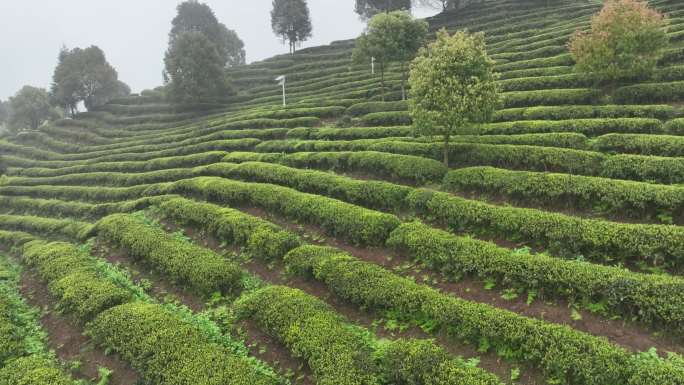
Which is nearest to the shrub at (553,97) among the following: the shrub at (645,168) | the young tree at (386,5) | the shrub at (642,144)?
the shrub at (642,144)

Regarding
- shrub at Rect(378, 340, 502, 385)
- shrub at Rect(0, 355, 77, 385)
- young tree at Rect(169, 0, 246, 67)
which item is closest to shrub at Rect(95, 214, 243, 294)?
shrub at Rect(0, 355, 77, 385)

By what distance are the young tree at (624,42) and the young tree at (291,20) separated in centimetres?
5051

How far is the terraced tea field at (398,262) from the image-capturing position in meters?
8.20

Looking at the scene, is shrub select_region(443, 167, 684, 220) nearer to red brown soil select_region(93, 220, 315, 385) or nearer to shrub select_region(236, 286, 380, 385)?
shrub select_region(236, 286, 380, 385)

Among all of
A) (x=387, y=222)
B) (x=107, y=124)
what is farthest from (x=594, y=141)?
(x=107, y=124)

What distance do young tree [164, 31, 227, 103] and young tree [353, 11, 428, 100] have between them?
24864 mm

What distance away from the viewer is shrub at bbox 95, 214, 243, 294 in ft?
40.9

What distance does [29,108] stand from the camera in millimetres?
58281

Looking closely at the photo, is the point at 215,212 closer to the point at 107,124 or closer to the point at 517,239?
the point at 517,239

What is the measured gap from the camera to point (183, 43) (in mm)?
48938

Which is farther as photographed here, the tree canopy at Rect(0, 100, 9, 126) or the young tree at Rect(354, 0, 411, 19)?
the tree canopy at Rect(0, 100, 9, 126)

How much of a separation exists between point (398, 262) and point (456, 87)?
27.1ft

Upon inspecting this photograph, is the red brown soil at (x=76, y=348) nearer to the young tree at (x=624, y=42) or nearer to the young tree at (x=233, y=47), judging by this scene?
the young tree at (x=624, y=42)

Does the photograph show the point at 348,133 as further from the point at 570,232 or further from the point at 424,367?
the point at 424,367
